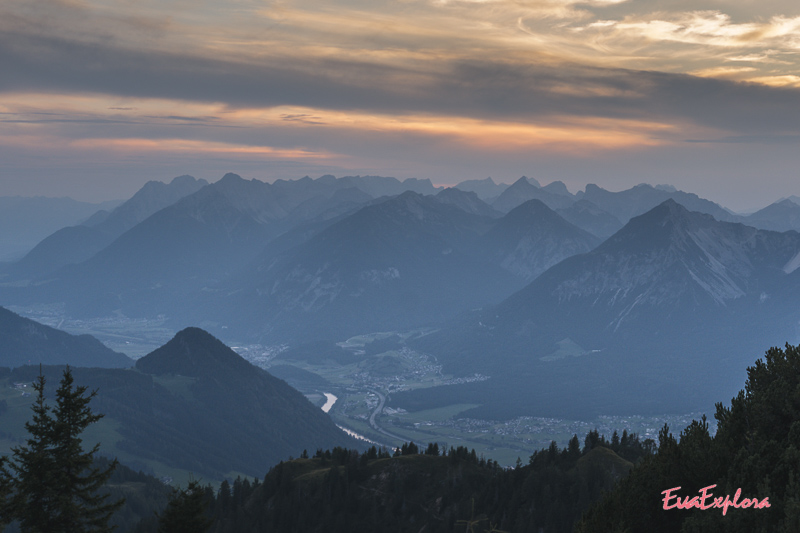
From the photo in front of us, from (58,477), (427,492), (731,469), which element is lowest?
(427,492)

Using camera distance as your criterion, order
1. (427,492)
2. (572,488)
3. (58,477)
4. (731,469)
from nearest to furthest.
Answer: (731,469)
(58,477)
(572,488)
(427,492)

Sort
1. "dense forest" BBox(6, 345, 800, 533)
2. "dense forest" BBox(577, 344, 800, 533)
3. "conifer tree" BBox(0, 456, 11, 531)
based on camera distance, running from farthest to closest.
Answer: "dense forest" BBox(6, 345, 800, 533) → "conifer tree" BBox(0, 456, 11, 531) → "dense forest" BBox(577, 344, 800, 533)

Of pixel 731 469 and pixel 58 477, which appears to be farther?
pixel 58 477

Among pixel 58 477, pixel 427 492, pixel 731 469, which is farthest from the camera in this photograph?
pixel 427 492

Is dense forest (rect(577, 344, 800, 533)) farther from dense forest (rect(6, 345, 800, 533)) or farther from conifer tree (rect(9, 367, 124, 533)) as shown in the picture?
conifer tree (rect(9, 367, 124, 533))

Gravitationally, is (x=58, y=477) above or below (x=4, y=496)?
above

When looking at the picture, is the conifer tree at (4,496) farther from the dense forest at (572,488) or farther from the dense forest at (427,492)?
the dense forest at (427,492)

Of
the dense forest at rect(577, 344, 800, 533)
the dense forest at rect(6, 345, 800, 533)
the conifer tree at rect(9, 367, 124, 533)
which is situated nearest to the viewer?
the dense forest at rect(577, 344, 800, 533)

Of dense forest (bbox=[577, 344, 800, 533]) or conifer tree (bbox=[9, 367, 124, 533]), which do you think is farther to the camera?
conifer tree (bbox=[9, 367, 124, 533])

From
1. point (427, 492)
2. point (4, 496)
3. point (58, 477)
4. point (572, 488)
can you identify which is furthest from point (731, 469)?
point (427, 492)

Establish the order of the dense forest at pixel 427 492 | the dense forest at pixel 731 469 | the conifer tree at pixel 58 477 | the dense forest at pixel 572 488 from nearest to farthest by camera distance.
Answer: the dense forest at pixel 731 469, the dense forest at pixel 572 488, the conifer tree at pixel 58 477, the dense forest at pixel 427 492

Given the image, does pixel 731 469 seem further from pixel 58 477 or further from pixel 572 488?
pixel 572 488

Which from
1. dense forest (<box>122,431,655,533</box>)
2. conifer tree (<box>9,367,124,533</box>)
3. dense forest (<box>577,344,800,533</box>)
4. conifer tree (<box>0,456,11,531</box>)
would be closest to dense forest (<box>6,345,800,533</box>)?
dense forest (<box>577,344,800,533</box>)

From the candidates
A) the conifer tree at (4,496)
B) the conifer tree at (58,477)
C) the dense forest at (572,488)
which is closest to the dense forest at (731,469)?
the dense forest at (572,488)
